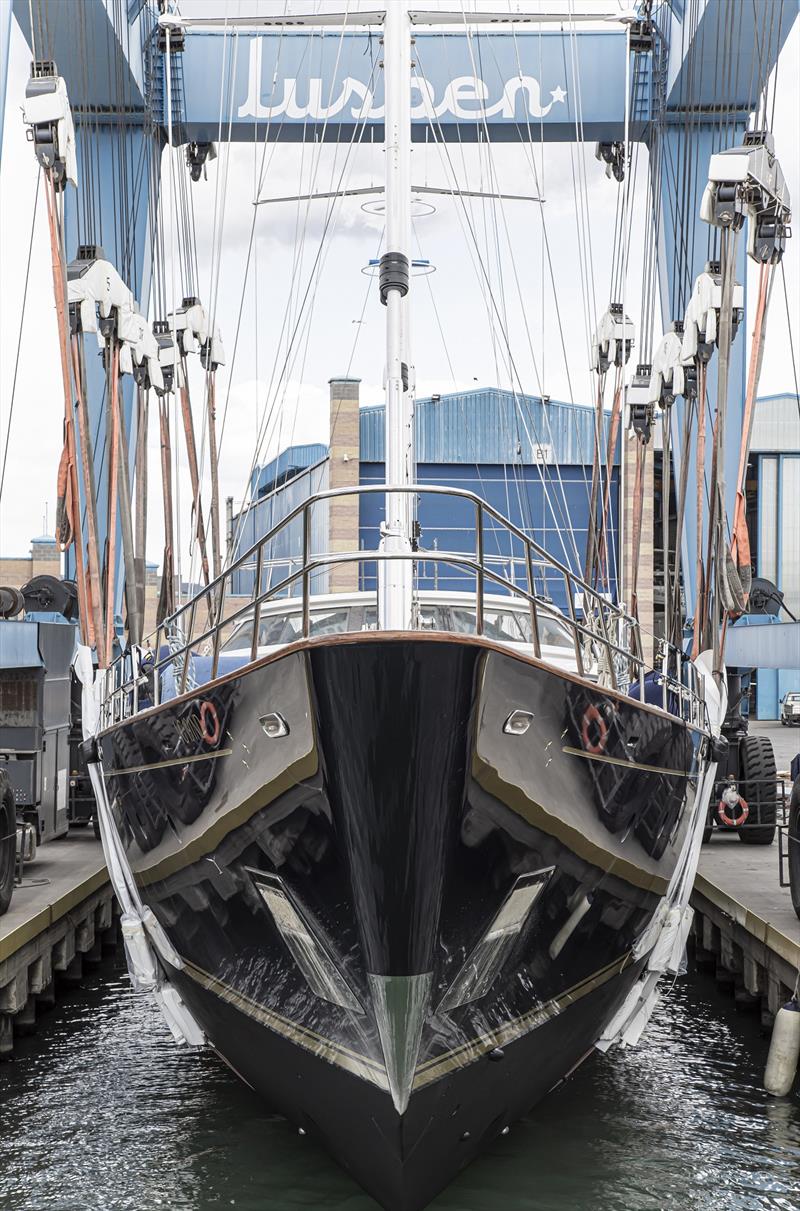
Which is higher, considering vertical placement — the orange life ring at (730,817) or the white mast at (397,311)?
the white mast at (397,311)

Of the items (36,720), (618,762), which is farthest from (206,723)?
(36,720)

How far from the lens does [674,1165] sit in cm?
641

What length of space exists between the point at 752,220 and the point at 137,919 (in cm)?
563

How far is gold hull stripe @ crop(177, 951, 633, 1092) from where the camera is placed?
17.9ft

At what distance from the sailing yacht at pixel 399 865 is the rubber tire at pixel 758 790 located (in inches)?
234

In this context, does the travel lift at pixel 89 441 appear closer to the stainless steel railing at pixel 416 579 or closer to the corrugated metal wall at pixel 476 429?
the stainless steel railing at pixel 416 579

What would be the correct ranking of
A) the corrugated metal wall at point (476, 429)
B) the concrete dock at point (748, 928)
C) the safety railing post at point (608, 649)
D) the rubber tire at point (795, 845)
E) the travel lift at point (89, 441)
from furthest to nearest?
the corrugated metal wall at point (476, 429)
the rubber tire at point (795, 845)
the concrete dock at point (748, 928)
the travel lift at point (89, 441)
the safety railing post at point (608, 649)

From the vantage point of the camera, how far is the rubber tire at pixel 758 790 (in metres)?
12.4

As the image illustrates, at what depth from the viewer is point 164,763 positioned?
609 cm

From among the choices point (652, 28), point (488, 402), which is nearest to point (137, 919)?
point (652, 28)

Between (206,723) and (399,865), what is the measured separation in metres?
1.12

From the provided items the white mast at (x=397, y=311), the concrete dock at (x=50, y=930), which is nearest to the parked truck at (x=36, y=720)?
the concrete dock at (x=50, y=930)

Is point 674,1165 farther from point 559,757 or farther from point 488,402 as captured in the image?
point 488,402

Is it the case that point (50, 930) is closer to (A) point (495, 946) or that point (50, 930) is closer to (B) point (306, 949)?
(B) point (306, 949)
